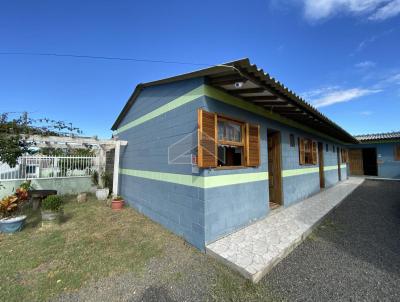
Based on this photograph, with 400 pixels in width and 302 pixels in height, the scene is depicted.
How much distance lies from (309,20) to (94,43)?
7632 mm

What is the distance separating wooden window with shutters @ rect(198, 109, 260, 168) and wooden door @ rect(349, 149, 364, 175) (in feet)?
53.5

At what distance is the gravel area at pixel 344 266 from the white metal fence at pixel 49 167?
10.0 m

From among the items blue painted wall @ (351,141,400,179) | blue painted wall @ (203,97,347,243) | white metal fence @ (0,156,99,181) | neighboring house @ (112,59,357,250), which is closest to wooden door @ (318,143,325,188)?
neighboring house @ (112,59,357,250)

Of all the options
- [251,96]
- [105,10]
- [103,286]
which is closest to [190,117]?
[251,96]

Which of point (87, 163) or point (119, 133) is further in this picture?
point (87, 163)

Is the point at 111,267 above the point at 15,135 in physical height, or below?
below

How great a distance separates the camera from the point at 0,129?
6.37m

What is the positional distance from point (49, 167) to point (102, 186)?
250 cm

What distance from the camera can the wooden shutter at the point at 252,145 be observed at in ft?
15.2

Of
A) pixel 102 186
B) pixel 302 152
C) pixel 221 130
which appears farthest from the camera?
pixel 102 186

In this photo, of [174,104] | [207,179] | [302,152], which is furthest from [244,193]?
[302,152]

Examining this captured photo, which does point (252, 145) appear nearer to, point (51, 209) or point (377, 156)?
point (51, 209)

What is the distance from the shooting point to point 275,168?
20.9 feet

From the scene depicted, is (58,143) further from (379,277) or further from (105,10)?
(379,277)
